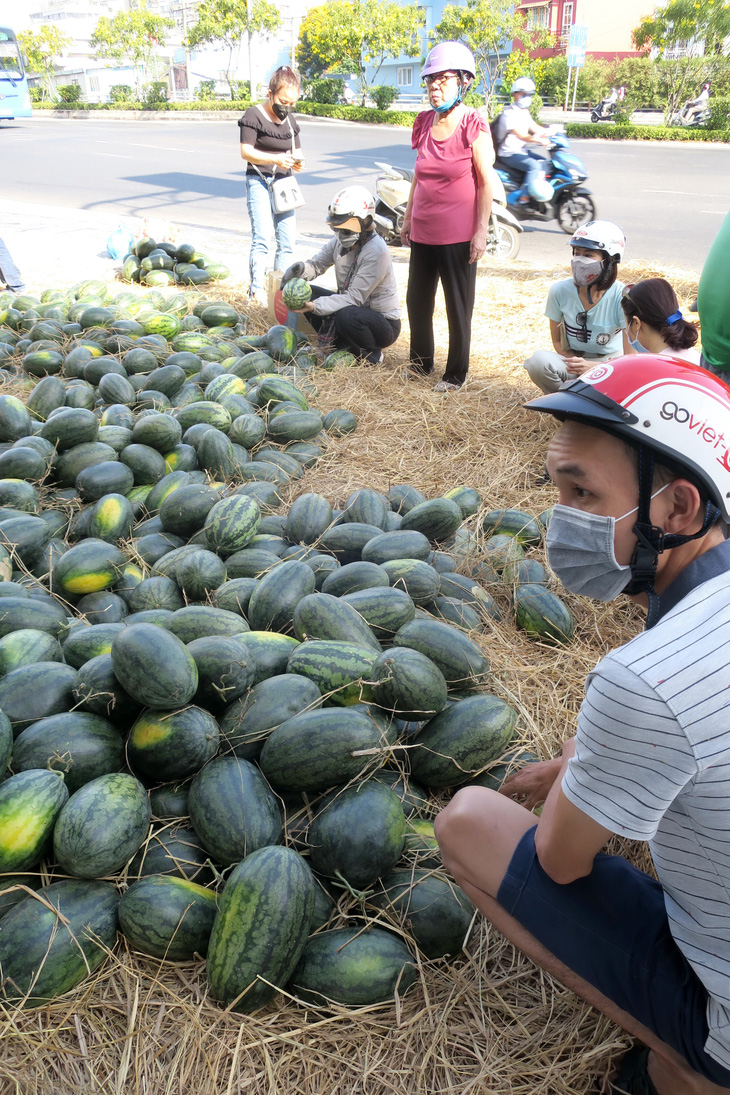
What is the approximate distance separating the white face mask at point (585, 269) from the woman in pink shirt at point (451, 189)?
790mm

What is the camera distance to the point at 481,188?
5.19 meters

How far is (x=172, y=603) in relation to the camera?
2.89 meters

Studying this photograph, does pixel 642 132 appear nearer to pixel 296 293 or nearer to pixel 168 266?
pixel 168 266

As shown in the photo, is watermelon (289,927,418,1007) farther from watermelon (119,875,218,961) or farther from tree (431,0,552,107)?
tree (431,0,552,107)

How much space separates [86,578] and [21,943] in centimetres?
154

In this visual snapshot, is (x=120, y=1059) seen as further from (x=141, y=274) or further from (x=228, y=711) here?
(x=141, y=274)

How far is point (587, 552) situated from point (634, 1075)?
3.72 ft

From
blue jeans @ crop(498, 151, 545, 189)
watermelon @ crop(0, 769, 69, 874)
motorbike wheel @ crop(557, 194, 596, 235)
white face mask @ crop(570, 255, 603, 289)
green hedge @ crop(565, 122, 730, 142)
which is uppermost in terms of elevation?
green hedge @ crop(565, 122, 730, 142)

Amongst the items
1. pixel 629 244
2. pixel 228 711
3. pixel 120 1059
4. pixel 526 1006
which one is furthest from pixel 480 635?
pixel 629 244

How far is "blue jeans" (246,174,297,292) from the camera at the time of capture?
729 cm

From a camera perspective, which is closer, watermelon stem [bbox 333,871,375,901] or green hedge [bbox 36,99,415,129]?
watermelon stem [bbox 333,871,375,901]

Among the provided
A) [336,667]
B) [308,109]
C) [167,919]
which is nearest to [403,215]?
[336,667]

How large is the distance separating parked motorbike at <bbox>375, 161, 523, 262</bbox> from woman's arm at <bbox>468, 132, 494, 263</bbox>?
4.32 metres

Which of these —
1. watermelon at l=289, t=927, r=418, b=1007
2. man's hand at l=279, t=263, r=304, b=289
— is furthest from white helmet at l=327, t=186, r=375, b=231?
watermelon at l=289, t=927, r=418, b=1007
